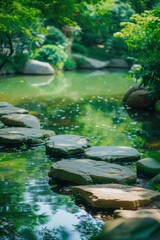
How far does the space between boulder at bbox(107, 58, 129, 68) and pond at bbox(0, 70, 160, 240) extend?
1196 cm

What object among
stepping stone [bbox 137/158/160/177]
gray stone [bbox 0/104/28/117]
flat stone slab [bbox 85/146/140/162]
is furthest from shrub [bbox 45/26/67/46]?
stepping stone [bbox 137/158/160/177]

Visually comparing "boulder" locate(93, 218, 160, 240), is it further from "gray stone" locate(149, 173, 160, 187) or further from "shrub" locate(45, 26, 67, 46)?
"shrub" locate(45, 26, 67, 46)

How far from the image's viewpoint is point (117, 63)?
2894cm

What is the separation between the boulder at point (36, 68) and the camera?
21312 millimetres

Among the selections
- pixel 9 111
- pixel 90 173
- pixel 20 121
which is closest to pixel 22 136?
pixel 20 121

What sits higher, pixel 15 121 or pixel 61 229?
pixel 61 229

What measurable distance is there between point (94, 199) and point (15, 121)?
4.14 metres

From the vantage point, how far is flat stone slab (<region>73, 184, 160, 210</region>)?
167 inches

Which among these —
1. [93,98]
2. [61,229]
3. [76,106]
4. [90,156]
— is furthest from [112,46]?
[61,229]

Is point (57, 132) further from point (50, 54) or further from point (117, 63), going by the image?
point (117, 63)

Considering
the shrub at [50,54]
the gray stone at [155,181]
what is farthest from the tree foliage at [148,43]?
the shrub at [50,54]

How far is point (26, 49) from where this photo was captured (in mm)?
22734

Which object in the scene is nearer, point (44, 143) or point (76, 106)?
point (44, 143)

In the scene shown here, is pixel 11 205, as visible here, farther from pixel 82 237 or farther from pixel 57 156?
pixel 57 156
